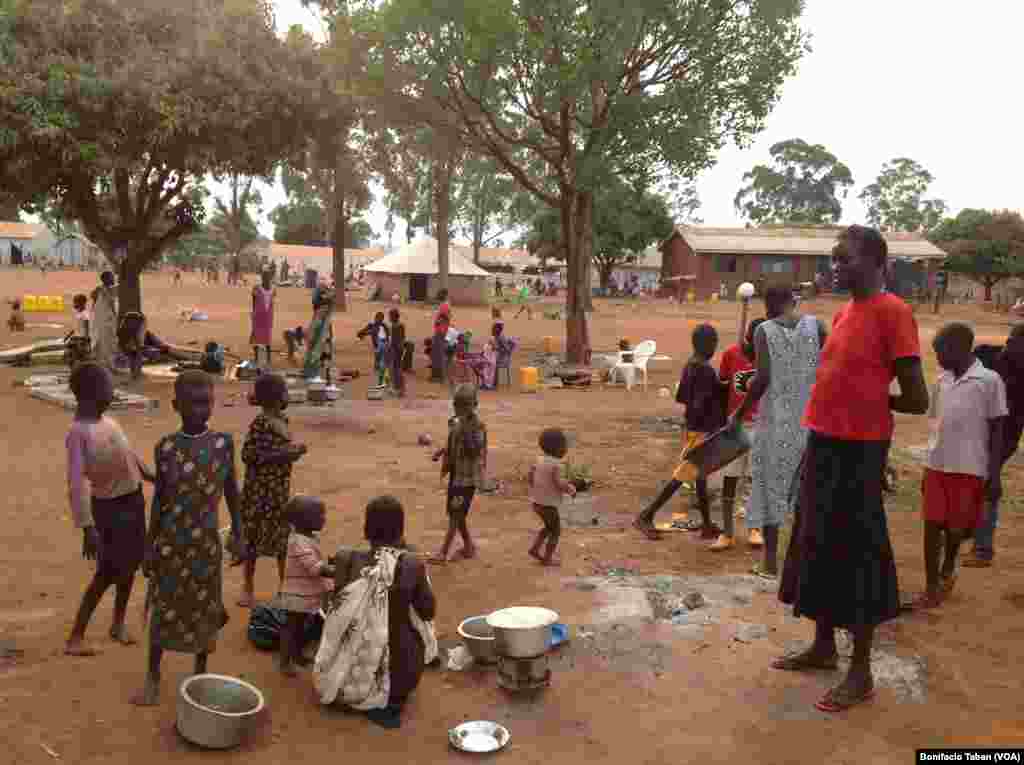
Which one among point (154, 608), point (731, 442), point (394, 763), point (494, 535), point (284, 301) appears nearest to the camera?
point (394, 763)

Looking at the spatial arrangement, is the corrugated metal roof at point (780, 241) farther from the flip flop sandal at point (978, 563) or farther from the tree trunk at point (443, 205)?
the flip flop sandal at point (978, 563)

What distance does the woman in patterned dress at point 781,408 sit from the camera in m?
5.12

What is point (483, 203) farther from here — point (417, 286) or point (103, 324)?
point (103, 324)

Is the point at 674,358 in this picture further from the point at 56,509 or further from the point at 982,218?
the point at 982,218

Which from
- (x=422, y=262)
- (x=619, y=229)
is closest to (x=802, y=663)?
(x=422, y=262)

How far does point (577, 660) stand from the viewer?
14.4 feet

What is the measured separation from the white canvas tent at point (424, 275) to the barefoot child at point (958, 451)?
122 ft

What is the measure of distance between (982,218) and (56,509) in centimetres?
5625

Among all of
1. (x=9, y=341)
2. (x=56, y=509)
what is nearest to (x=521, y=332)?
(x=9, y=341)

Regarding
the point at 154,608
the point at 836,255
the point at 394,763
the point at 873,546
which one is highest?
the point at 836,255

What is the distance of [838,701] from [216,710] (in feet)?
9.12

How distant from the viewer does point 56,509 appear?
23.2ft

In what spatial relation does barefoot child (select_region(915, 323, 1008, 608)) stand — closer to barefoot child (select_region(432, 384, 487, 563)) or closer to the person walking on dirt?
barefoot child (select_region(432, 384, 487, 563))

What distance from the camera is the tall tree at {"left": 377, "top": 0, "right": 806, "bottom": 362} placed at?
52.8 ft
